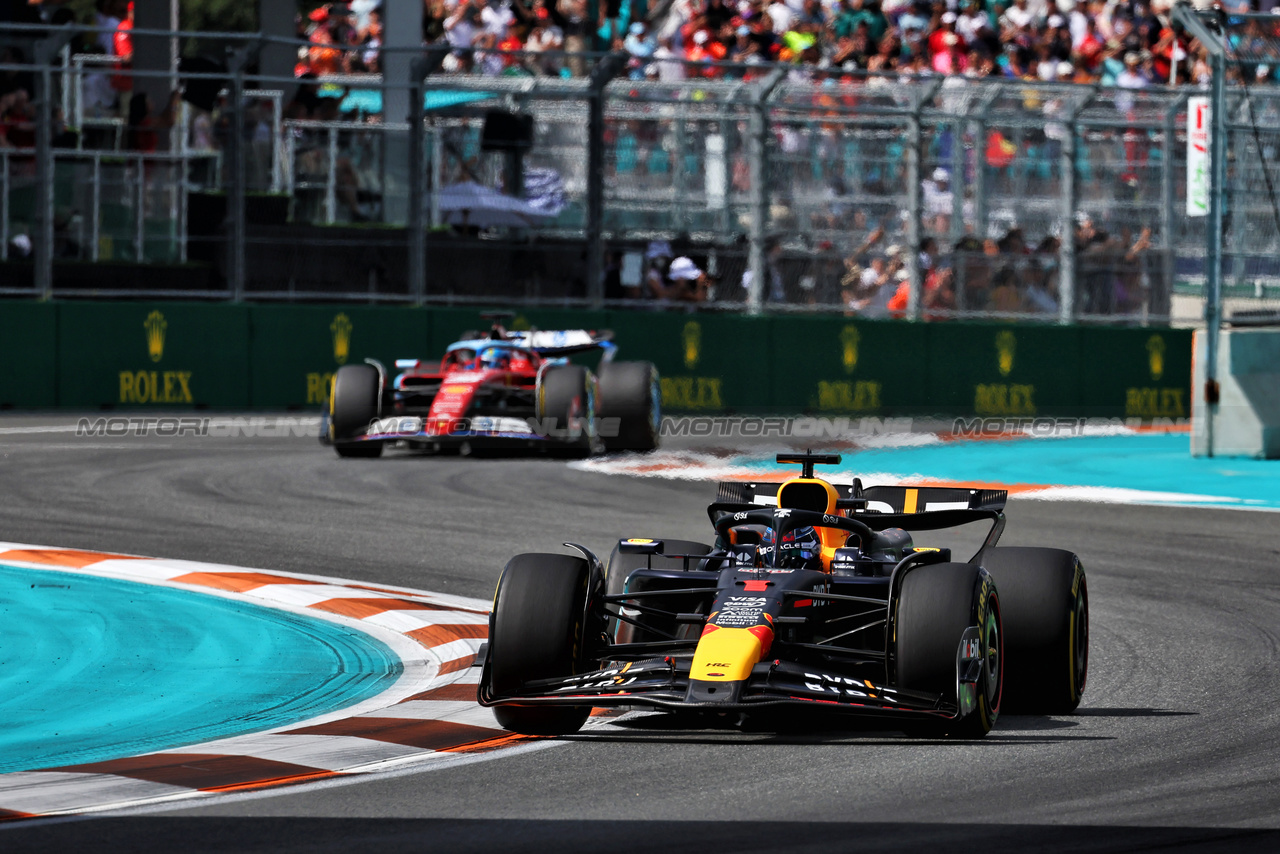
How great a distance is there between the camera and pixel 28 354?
65.8 ft

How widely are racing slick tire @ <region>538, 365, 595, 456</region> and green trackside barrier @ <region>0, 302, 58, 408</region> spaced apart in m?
6.17

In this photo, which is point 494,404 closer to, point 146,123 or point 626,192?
point 626,192

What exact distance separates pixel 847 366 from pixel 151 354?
25.0 feet

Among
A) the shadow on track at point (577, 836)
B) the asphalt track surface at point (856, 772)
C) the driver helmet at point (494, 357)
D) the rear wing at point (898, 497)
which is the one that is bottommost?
the asphalt track surface at point (856, 772)

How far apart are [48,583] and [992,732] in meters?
5.42

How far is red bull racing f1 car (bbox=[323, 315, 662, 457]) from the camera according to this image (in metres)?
16.6

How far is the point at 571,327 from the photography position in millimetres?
21344

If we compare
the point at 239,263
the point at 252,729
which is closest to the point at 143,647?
the point at 252,729

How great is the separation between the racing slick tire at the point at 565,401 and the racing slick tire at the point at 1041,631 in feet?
32.3

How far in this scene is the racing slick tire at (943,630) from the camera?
243 inches

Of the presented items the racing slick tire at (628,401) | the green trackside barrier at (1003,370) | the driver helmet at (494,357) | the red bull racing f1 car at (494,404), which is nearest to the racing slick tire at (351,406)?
the red bull racing f1 car at (494,404)

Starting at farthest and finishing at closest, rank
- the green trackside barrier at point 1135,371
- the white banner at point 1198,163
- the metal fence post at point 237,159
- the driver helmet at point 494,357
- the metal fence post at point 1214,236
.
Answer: the green trackside barrier at point 1135,371, the metal fence post at point 237,159, the white banner at point 1198,163, the metal fence post at point 1214,236, the driver helmet at point 494,357

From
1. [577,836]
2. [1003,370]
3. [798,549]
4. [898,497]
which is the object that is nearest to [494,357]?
[1003,370]

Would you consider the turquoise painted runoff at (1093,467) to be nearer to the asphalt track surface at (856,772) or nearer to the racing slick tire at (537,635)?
the asphalt track surface at (856,772)
